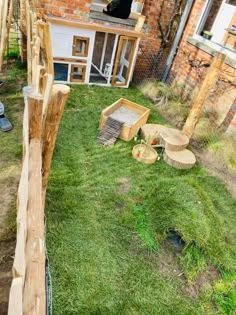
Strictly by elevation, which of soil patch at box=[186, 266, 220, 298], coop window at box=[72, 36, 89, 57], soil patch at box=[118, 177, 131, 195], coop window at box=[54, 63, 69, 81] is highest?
coop window at box=[72, 36, 89, 57]

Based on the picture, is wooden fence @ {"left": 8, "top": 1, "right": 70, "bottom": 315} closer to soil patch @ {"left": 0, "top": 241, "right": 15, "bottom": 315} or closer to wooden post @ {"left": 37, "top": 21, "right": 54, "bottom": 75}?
soil patch @ {"left": 0, "top": 241, "right": 15, "bottom": 315}

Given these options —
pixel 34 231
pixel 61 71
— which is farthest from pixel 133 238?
pixel 61 71

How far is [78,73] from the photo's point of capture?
27.1ft

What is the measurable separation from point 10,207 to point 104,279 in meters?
1.75

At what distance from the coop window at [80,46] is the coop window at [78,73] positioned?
0.37 m

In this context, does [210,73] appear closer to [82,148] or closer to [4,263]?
[82,148]

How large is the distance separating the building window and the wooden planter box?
2.82m

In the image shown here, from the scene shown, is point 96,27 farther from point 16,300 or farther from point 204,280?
point 16,300

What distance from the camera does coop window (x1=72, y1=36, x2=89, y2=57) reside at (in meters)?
7.14

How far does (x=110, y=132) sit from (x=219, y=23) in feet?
14.8

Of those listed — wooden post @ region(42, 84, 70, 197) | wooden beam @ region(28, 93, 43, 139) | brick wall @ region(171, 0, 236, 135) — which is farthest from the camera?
brick wall @ region(171, 0, 236, 135)

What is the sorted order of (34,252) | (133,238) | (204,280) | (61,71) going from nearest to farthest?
(34,252)
(204,280)
(133,238)
(61,71)

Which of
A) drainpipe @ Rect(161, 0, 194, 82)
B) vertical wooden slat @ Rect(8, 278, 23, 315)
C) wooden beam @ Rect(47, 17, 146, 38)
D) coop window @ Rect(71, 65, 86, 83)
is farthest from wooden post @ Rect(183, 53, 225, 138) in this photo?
vertical wooden slat @ Rect(8, 278, 23, 315)

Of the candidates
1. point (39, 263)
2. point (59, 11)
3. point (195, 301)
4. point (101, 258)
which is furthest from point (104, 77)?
point (39, 263)
